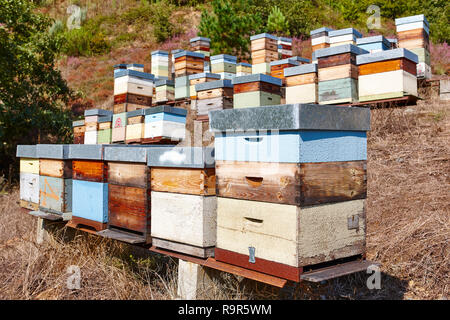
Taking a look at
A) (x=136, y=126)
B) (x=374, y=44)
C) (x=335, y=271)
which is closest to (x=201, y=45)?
(x=136, y=126)

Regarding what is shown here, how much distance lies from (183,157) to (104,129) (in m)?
5.47

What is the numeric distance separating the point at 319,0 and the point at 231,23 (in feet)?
35.0

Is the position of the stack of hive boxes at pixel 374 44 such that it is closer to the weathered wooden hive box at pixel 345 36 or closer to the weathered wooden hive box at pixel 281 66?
the weathered wooden hive box at pixel 345 36

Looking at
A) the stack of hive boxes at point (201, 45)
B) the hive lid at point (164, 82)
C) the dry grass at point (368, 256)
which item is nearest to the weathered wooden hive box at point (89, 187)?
the dry grass at point (368, 256)

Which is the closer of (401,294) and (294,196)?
(294,196)

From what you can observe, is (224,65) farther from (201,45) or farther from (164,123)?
(164,123)

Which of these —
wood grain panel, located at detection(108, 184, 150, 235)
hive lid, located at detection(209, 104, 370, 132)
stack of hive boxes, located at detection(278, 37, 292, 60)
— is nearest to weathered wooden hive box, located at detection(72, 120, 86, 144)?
wood grain panel, located at detection(108, 184, 150, 235)

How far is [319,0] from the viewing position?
73.3ft

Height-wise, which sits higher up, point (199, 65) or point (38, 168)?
point (199, 65)

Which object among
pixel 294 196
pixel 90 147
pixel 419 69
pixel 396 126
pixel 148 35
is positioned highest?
pixel 148 35

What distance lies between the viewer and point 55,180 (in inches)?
154

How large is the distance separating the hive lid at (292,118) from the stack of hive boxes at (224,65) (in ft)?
27.8
